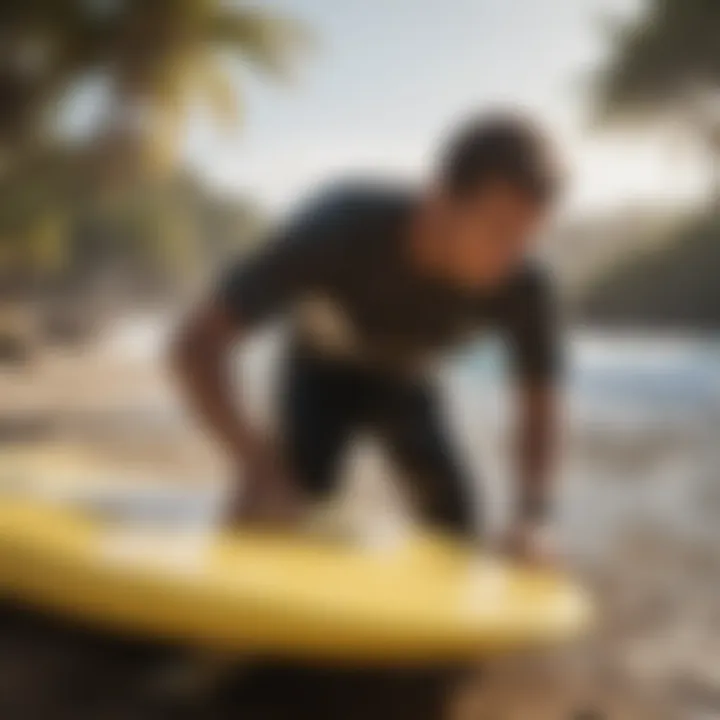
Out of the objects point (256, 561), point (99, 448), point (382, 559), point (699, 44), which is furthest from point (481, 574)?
point (699, 44)

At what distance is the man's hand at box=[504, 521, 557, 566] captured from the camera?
1.02m

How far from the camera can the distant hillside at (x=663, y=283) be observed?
3.41ft

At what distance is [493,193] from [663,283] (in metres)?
0.18

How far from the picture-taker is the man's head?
1.01 m

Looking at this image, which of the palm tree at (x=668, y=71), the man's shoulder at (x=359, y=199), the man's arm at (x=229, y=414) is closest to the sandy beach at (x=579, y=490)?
the man's arm at (x=229, y=414)

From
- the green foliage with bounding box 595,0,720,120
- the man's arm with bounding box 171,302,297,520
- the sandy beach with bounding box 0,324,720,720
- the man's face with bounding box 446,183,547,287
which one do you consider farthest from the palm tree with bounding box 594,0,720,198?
the man's arm with bounding box 171,302,297,520

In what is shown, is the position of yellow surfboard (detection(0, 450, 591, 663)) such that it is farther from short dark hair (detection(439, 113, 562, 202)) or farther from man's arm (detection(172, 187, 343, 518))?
short dark hair (detection(439, 113, 562, 202))

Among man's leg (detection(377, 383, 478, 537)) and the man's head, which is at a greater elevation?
the man's head

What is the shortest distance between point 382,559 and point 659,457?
27cm

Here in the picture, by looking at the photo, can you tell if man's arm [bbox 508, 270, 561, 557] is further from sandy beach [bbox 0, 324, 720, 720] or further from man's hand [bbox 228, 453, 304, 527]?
man's hand [bbox 228, 453, 304, 527]

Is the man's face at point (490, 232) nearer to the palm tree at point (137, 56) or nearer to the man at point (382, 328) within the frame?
the man at point (382, 328)

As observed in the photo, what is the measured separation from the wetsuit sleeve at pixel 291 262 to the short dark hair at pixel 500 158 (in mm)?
109

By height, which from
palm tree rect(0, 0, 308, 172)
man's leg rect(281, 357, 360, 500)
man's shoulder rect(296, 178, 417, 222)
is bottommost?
man's leg rect(281, 357, 360, 500)

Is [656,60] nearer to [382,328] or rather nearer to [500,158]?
[500,158]
